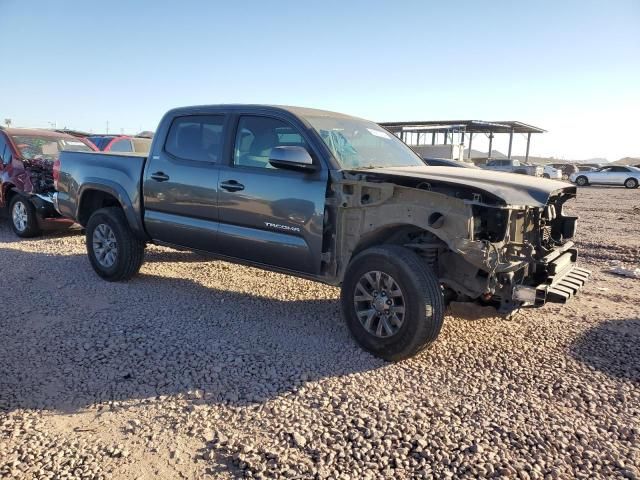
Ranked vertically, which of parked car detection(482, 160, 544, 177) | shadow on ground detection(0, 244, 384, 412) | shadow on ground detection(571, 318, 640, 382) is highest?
parked car detection(482, 160, 544, 177)

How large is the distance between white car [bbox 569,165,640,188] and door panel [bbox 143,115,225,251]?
30.6m

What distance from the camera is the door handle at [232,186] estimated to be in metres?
4.82

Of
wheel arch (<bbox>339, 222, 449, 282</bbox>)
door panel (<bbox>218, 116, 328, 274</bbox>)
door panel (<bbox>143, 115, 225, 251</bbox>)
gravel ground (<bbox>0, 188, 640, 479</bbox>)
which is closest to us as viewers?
gravel ground (<bbox>0, 188, 640, 479</bbox>)

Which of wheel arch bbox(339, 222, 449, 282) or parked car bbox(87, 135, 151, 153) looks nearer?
wheel arch bbox(339, 222, 449, 282)

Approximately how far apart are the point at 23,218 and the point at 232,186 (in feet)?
18.0

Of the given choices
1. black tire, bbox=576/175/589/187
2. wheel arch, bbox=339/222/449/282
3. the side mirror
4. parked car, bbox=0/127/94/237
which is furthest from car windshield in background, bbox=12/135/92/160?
black tire, bbox=576/175/589/187

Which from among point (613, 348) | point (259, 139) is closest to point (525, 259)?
point (613, 348)

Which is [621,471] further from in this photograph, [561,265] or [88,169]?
[88,169]

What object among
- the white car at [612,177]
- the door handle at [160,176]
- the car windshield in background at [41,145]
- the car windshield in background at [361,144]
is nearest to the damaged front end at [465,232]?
the car windshield in background at [361,144]

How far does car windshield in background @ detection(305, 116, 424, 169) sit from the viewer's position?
4.60m

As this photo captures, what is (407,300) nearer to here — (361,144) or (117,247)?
(361,144)

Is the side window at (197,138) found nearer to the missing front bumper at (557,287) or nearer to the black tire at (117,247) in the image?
the black tire at (117,247)

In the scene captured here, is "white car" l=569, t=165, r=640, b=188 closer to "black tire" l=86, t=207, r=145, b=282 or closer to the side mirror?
"black tire" l=86, t=207, r=145, b=282

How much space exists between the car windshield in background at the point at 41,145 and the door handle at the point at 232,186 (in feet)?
15.8
